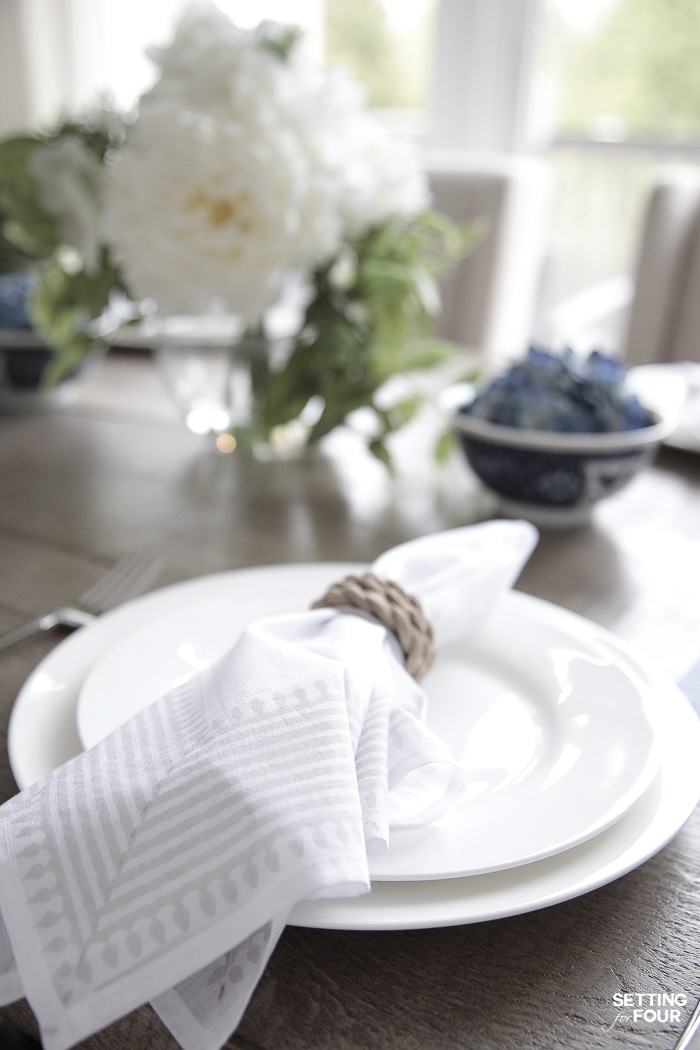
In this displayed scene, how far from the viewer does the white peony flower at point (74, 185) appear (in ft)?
2.66

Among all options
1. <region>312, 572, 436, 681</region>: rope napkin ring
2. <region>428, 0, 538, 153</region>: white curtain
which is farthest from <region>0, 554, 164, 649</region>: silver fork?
<region>428, 0, 538, 153</region>: white curtain

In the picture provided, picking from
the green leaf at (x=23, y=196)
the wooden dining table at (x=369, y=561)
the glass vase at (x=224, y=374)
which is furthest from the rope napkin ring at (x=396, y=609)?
the green leaf at (x=23, y=196)

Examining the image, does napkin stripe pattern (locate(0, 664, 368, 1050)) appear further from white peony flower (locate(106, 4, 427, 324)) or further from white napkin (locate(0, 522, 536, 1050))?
white peony flower (locate(106, 4, 427, 324))

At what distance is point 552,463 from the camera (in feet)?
2.51

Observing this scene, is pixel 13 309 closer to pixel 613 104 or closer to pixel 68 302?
pixel 68 302

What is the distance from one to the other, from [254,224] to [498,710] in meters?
Answer: 0.47

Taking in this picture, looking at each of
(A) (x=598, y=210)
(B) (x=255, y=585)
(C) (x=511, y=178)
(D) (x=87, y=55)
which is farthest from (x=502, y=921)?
(D) (x=87, y=55)

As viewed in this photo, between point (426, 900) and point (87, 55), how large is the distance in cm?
362

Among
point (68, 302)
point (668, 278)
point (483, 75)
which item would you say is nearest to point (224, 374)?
point (68, 302)

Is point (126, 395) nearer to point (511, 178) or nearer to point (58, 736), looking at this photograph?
point (58, 736)

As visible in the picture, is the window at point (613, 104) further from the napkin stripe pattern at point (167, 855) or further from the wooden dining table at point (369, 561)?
the napkin stripe pattern at point (167, 855)

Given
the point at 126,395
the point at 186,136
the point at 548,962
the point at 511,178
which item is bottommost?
the point at 126,395

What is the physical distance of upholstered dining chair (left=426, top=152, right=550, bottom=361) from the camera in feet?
5.80

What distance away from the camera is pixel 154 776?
346 millimetres
